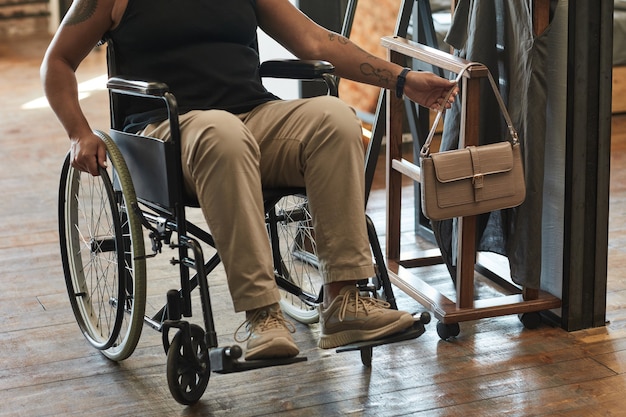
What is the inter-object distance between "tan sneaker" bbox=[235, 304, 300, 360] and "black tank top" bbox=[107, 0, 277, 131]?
48 centimetres

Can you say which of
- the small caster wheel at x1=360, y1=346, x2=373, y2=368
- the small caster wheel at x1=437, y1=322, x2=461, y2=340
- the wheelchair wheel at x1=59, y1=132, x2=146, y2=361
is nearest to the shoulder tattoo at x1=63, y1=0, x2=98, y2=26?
the wheelchair wheel at x1=59, y1=132, x2=146, y2=361

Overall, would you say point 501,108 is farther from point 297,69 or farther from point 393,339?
point 393,339

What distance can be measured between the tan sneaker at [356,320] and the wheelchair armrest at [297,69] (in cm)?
49

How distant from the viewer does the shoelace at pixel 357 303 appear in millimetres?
1968

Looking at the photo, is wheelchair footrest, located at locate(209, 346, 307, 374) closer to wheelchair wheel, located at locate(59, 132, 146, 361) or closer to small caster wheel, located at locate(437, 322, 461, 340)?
wheelchair wheel, located at locate(59, 132, 146, 361)

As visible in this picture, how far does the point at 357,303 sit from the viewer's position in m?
1.98

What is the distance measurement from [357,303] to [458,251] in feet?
1.48

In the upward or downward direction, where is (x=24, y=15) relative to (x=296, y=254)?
upward

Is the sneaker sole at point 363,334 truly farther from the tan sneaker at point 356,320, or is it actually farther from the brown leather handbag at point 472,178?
the brown leather handbag at point 472,178

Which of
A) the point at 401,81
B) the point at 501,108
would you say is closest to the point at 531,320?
the point at 501,108

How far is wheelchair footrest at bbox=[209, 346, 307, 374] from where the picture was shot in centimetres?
183

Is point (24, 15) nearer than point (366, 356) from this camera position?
No

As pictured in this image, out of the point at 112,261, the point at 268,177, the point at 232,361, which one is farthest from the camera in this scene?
the point at 112,261

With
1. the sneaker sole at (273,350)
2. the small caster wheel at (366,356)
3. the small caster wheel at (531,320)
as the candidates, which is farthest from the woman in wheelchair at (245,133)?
the small caster wheel at (531,320)
